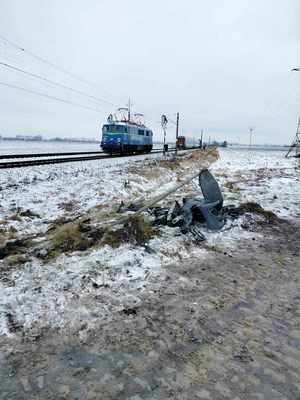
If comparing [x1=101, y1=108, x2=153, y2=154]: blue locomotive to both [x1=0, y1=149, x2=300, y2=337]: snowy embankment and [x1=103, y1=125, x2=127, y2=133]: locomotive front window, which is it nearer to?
[x1=103, y1=125, x2=127, y2=133]: locomotive front window

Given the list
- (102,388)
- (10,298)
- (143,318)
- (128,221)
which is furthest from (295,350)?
(128,221)

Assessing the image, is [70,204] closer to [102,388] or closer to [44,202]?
[44,202]

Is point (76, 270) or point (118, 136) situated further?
point (118, 136)

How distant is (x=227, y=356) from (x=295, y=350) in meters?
0.77

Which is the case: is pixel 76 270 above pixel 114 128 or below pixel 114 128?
below

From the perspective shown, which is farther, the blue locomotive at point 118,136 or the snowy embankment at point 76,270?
the blue locomotive at point 118,136

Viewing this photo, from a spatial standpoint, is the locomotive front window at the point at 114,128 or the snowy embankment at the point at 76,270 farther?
Result: the locomotive front window at the point at 114,128

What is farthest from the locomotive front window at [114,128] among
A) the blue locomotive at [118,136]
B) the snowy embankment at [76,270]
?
the snowy embankment at [76,270]

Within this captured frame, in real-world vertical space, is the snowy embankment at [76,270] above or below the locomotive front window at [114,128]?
below

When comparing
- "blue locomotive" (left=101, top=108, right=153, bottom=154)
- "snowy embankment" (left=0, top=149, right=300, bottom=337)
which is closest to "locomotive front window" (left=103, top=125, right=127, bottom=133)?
"blue locomotive" (left=101, top=108, right=153, bottom=154)

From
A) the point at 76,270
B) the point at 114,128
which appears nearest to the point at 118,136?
the point at 114,128

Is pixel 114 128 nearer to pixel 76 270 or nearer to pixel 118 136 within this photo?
pixel 118 136

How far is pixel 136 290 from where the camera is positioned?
468 centimetres

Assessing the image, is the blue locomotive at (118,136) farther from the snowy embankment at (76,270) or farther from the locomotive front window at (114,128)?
the snowy embankment at (76,270)
